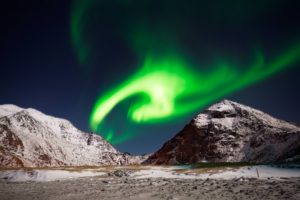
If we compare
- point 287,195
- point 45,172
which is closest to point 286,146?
point 45,172

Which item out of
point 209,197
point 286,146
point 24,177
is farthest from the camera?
point 286,146

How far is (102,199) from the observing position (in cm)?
1883

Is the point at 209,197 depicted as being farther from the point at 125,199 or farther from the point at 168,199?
the point at 125,199

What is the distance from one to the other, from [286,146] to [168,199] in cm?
19852

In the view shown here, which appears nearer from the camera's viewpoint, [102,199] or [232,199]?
[232,199]

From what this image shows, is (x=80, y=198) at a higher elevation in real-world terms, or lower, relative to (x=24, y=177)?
lower

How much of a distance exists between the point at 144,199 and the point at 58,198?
5.90 m

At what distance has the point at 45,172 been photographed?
5488 centimetres

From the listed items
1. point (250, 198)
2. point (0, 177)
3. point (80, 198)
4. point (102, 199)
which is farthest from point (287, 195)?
point (0, 177)

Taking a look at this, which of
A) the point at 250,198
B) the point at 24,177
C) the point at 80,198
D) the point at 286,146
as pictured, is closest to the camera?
the point at 250,198

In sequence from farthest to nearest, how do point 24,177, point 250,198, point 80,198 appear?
1. point 24,177
2. point 80,198
3. point 250,198

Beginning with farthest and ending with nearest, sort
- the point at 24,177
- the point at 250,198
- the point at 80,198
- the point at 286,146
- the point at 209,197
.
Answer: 1. the point at 286,146
2. the point at 24,177
3. the point at 80,198
4. the point at 209,197
5. the point at 250,198

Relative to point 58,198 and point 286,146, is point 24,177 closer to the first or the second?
point 58,198

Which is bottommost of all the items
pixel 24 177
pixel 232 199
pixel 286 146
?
pixel 232 199
